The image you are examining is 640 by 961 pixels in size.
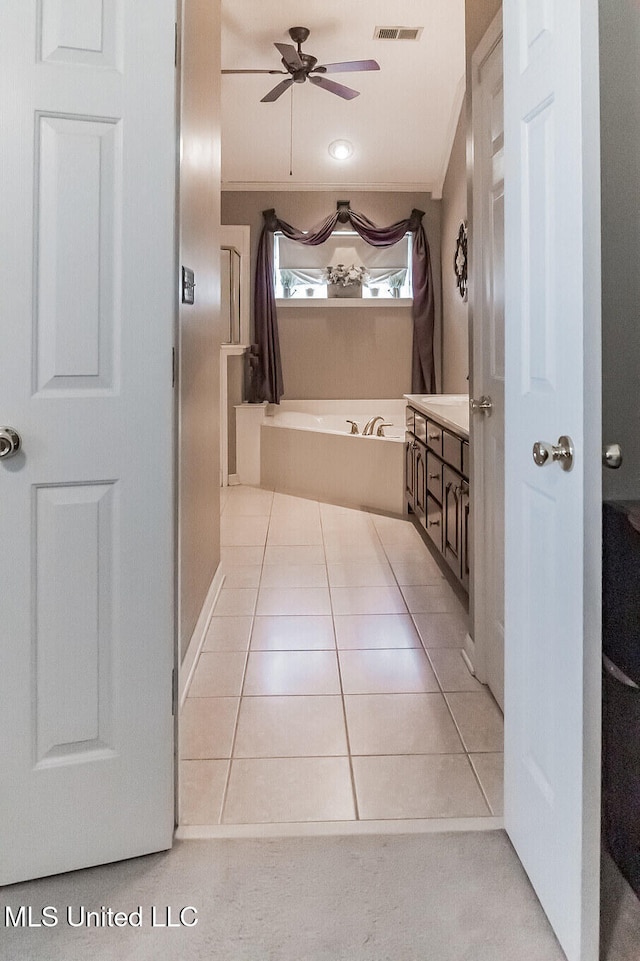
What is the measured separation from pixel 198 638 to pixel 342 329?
15.7 feet

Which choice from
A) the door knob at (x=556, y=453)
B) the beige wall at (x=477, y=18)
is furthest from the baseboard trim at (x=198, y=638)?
the beige wall at (x=477, y=18)

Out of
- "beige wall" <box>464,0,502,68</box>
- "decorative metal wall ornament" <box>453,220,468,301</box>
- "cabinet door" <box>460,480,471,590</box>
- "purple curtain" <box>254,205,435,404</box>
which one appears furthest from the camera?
"purple curtain" <box>254,205,435,404</box>

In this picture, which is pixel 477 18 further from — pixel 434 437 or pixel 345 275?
pixel 345 275

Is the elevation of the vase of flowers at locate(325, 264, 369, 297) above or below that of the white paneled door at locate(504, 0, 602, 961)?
above

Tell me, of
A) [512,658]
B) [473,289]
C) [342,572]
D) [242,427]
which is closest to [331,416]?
[242,427]

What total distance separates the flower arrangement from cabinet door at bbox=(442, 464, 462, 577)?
3.86 metres

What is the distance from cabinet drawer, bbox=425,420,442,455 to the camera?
3811mm

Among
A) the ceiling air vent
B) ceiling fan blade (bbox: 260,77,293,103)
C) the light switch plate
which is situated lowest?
the light switch plate

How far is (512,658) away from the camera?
5.32ft

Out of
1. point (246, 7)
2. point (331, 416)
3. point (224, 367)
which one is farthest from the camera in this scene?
point (331, 416)

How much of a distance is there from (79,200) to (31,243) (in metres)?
0.13

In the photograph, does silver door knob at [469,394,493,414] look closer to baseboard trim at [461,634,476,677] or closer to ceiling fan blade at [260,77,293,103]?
baseboard trim at [461,634,476,677]

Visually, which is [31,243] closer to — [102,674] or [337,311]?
[102,674]

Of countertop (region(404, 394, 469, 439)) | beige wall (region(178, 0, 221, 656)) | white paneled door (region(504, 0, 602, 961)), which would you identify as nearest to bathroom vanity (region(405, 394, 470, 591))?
countertop (region(404, 394, 469, 439))
